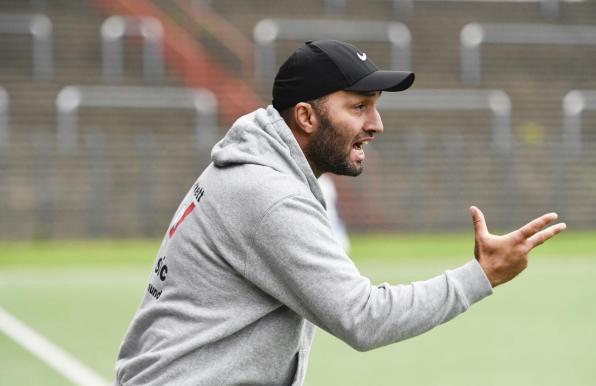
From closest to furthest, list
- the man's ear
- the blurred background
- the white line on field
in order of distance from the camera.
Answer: the man's ear
the white line on field
the blurred background

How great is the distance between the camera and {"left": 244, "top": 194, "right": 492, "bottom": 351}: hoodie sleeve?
3.91m

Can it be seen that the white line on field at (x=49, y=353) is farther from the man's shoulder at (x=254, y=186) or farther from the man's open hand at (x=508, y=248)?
the man's open hand at (x=508, y=248)

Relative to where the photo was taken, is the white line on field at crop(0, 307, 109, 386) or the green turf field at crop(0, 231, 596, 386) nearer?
the white line on field at crop(0, 307, 109, 386)

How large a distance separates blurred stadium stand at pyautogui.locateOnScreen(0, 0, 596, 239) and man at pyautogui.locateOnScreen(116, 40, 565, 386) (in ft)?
61.9

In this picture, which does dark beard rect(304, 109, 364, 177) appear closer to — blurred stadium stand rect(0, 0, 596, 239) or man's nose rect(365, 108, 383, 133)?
man's nose rect(365, 108, 383, 133)

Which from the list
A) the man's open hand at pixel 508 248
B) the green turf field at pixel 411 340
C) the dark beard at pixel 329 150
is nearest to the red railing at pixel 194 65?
the green turf field at pixel 411 340

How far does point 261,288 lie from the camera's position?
399 centimetres

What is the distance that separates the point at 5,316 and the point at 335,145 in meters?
8.29

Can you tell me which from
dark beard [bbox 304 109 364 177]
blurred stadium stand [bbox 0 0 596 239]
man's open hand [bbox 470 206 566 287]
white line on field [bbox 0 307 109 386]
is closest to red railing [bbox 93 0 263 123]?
blurred stadium stand [bbox 0 0 596 239]

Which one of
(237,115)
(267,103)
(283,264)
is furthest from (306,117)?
(267,103)

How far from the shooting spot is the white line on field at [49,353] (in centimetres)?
828

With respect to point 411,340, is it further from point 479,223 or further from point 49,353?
point 479,223

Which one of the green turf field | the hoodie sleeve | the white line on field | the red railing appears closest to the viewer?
the hoodie sleeve

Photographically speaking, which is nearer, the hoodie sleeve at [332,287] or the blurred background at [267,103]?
the hoodie sleeve at [332,287]
